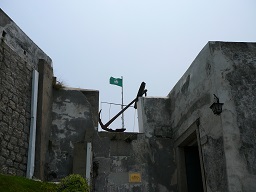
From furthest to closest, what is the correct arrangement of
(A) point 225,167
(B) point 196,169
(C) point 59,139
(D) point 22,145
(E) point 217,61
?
(B) point 196,169
(C) point 59,139
(E) point 217,61
(D) point 22,145
(A) point 225,167

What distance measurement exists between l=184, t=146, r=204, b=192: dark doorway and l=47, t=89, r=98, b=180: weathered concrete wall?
9.63 feet

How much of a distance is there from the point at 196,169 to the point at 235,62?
3.44 meters

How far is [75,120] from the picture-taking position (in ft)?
31.7

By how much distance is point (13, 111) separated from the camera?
7551 millimetres

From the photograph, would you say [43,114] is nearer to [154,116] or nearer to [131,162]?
[131,162]

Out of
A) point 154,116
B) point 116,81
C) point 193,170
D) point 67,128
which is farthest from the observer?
point 116,81

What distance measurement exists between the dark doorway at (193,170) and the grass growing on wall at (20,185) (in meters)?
4.85

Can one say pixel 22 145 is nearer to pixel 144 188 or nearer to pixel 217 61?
pixel 144 188

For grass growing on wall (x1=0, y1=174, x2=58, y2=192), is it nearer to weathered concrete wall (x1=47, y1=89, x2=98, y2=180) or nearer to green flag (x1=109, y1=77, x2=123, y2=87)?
weathered concrete wall (x1=47, y1=89, x2=98, y2=180)

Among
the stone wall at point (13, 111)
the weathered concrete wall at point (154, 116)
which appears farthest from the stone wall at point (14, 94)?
the weathered concrete wall at point (154, 116)

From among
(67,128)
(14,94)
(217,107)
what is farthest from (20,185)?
(217,107)

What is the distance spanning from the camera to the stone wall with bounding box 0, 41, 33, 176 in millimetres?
7105

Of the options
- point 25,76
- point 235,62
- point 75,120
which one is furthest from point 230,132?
point 25,76

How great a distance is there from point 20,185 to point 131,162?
5.11 m
